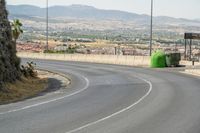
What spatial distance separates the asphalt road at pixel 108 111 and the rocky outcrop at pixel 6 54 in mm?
3212

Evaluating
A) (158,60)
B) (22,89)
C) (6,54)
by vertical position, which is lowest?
(22,89)

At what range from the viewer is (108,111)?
19484 millimetres

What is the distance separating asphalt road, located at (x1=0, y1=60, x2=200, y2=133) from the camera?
612 inches

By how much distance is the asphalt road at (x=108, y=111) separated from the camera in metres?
15.5

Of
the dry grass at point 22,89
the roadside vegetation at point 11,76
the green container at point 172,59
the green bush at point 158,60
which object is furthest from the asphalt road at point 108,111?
the green bush at point 158,60

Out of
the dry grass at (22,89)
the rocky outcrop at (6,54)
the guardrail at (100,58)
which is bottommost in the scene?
the dry grass at (22,89)

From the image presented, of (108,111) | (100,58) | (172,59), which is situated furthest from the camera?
(100,58)

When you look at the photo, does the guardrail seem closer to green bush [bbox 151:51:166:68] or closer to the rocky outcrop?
green bush [bbox 151:51:166:68]

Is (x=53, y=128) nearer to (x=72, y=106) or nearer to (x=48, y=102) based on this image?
(x=72, y=106)

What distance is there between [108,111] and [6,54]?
1308 cm

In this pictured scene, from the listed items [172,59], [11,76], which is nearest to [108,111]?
[11,76]

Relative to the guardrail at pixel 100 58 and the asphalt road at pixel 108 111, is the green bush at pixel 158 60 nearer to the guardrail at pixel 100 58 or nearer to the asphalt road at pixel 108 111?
the guardrail at pixel 100 58

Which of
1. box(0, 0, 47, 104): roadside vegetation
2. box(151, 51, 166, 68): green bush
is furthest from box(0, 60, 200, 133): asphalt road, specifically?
box(151, 51, 166, 68): green bush

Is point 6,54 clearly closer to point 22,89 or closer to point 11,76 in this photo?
point 11,76
